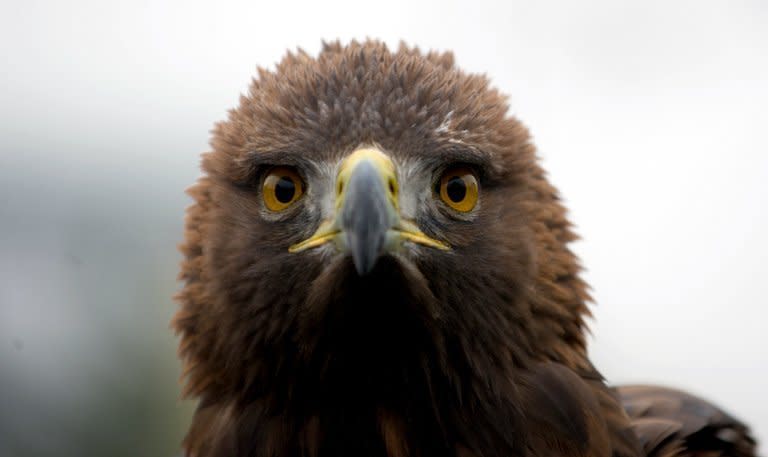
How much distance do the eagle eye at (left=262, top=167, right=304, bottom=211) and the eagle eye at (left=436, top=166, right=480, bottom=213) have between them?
1.47 feet

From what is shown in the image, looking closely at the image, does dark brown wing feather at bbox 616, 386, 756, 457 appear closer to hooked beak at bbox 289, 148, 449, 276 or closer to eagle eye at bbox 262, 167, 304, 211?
hooked beak at bbox 289, 148, 449, 276

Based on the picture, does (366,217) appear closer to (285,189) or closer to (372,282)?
(372,282)

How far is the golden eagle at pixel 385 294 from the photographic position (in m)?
2.99

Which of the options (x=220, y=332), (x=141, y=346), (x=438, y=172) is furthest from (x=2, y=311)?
(x=438, y=172)

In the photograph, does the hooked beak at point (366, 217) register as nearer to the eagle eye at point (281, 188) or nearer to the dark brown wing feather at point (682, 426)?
the eagle eye at point (281, 188)

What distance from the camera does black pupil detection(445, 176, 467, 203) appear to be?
3148 millimetres

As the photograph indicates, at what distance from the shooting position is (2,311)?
7477 millimetres

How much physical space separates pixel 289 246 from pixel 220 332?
412 millimetres

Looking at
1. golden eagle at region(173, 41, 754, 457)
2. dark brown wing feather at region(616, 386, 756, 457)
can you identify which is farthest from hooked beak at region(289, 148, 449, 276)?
dark brown wing feather at region(616, 386, 756, 457)

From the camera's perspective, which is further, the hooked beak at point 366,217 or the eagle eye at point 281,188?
the eagle eye at point 281,188

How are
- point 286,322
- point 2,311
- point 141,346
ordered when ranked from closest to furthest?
point 286,322 → point 2,311 → point 141,346

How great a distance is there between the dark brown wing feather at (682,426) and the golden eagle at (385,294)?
0.36 metres

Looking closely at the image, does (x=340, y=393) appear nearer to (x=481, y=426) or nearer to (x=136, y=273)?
(x=481, y=426)

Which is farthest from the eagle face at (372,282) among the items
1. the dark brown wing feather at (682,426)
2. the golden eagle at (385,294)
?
the dark brown wing feather at (682,426)
